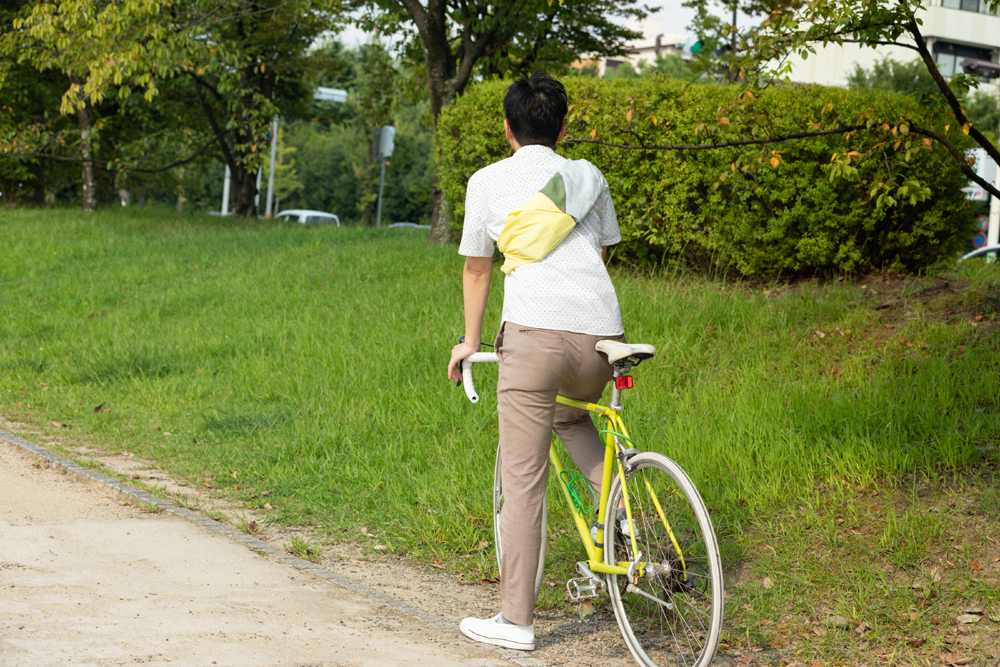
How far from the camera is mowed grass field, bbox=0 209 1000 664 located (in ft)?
14.0

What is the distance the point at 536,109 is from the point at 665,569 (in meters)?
1.75

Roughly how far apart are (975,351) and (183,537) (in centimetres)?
497

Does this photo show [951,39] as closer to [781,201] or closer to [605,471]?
[781,201]

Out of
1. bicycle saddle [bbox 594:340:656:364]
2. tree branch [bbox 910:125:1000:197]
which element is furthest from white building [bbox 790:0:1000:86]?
bicycle saddle [bbox 594:340:656:364]

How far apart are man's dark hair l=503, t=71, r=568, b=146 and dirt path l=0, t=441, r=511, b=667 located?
1990mm

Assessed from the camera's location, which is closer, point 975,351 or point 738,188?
point 975,351

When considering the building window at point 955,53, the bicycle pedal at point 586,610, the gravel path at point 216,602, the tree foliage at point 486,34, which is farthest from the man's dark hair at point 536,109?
the building window at point 955,53

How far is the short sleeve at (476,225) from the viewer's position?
3680mm

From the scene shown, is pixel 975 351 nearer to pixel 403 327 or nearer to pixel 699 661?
pixel 699 661

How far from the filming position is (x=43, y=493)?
19.1ft

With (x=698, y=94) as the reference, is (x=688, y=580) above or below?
below

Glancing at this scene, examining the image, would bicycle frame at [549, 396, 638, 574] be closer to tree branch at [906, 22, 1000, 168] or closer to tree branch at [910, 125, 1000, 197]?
tree branch at [910, 125, 1000, 197]

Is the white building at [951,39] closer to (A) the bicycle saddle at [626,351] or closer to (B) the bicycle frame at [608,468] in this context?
(B) the bicycle frame at [608,468]

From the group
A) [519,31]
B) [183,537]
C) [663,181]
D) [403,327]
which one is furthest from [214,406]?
[519,31]
